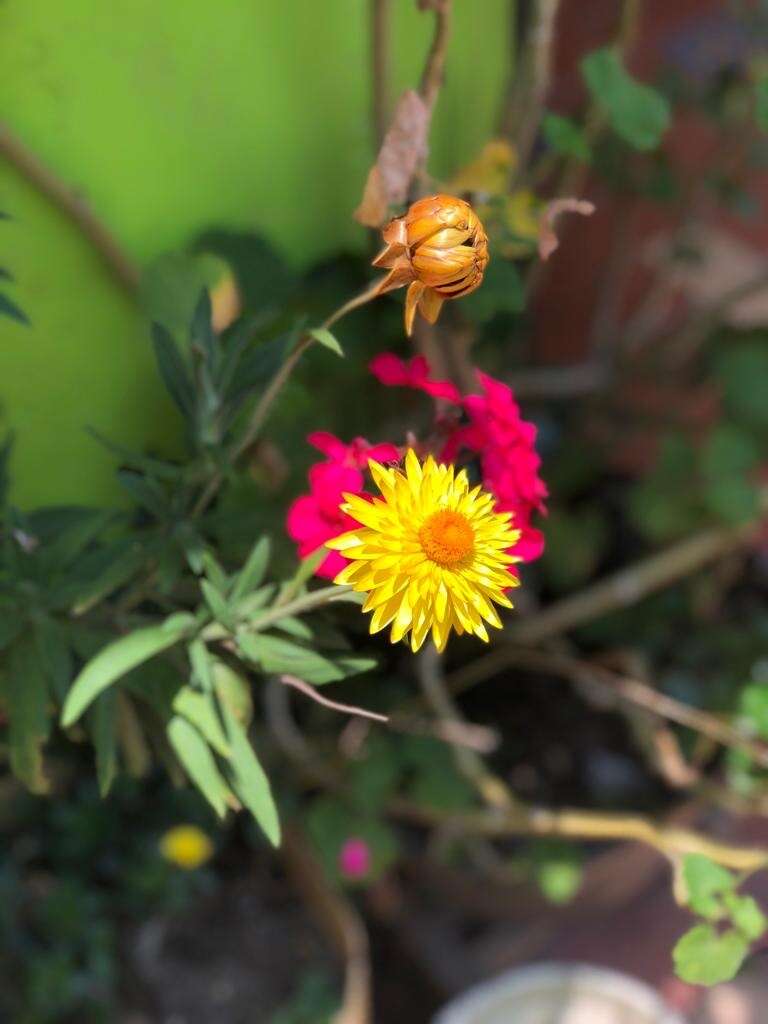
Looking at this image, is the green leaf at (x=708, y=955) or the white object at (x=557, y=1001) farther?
the white object at (x=557, y=1001)

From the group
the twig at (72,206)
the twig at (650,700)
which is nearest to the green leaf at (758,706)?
the twig at (650,700)

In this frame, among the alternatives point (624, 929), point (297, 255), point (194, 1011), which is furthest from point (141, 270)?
point (624, 929)

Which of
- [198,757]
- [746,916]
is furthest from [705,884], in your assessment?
[198,757]

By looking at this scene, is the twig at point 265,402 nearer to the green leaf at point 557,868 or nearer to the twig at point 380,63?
the twig at point 380,63

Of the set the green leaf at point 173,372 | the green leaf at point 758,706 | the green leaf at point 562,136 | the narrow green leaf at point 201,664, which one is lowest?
the narrow green leaf at point 201,664

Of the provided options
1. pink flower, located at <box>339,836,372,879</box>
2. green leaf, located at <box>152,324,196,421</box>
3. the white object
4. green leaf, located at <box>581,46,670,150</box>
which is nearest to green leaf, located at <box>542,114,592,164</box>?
green leaf, located at <box>581,46,670,150</box>

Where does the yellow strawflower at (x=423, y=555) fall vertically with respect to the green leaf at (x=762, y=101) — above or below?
below

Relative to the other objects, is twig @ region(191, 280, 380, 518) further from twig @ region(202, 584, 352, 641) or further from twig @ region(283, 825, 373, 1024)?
twig @ region(283, 825, 373, 1024)
